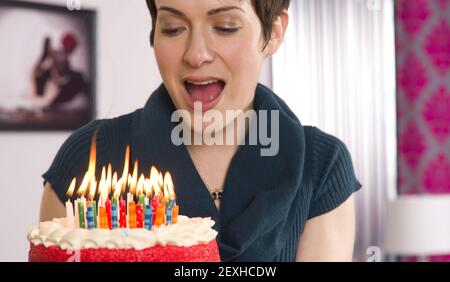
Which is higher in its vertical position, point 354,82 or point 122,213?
point 354,82

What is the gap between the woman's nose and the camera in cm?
85

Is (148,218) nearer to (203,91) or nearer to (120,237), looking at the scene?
(120,237)

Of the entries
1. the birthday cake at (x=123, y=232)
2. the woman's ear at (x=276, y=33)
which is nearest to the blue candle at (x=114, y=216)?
the birthday cake at (x=123, y=232)

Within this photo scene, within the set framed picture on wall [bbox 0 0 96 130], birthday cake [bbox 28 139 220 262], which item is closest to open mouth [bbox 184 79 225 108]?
birthday cake [bbox 28 139 220 262]

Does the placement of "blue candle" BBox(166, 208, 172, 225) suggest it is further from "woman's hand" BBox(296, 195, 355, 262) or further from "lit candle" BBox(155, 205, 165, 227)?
"woman's hand" BBox(296, 195, 355, 262)

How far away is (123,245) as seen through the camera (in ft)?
2.04

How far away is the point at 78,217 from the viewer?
2.26 ft

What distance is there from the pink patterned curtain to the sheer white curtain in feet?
0.48

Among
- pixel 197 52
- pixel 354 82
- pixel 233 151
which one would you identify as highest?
pixel 354 82

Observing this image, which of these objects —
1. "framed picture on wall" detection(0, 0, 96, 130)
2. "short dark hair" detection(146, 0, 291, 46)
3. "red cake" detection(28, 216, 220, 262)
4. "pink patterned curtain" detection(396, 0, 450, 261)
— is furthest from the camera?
"pink patterned curtain" detection(396, 0, 450, 261)

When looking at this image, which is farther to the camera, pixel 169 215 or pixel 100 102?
pixel 100 102

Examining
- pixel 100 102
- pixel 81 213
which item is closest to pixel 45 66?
pixel 100 102

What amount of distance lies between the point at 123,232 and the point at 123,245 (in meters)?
0.02

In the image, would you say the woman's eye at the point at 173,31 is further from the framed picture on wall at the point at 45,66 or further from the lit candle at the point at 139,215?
the framed picture on wall at the point at 45,66
